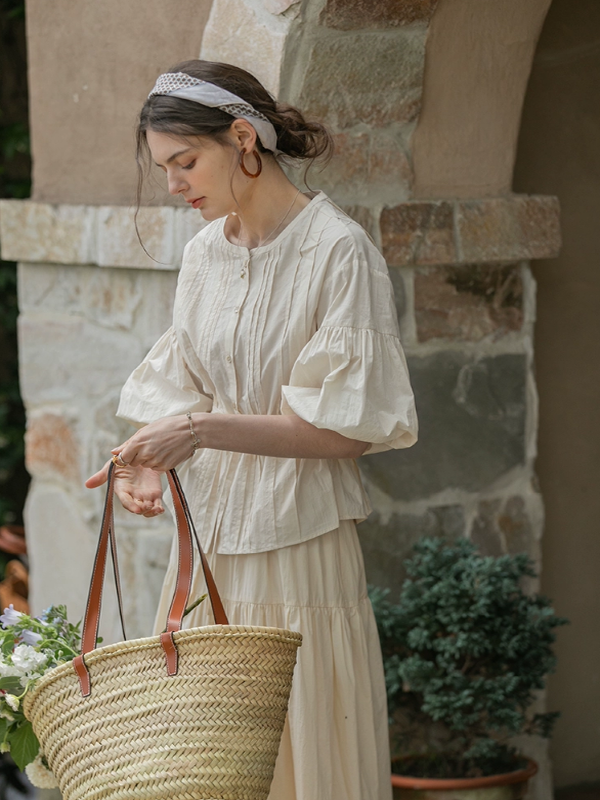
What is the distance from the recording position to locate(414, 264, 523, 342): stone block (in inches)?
108

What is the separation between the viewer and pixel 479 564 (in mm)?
2684

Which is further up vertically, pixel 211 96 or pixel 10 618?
pixel 211 96

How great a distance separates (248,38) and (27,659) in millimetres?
1517

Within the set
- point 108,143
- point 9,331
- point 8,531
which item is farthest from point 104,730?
point 9,331

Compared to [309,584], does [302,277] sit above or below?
above

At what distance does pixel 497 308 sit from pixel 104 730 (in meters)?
1.64

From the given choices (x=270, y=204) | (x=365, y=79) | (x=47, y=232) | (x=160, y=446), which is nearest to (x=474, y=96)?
(x=365, y=79)

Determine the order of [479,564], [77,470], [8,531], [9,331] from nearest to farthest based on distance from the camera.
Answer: [479,564] → [77,470] → [8,531] → [9,331]

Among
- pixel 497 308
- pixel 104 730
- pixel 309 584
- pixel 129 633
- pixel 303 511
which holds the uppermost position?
pixel 497 308

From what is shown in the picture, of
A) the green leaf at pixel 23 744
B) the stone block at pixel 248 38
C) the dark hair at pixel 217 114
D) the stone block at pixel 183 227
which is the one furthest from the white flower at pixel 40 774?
the stone block at pixel 248 38

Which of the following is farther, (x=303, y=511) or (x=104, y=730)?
(x=303, y=511)

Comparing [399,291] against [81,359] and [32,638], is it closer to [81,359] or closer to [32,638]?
[81,359]

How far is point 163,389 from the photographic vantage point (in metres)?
2.21

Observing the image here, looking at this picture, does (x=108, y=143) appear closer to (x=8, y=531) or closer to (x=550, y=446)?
(x=550, y=446)
